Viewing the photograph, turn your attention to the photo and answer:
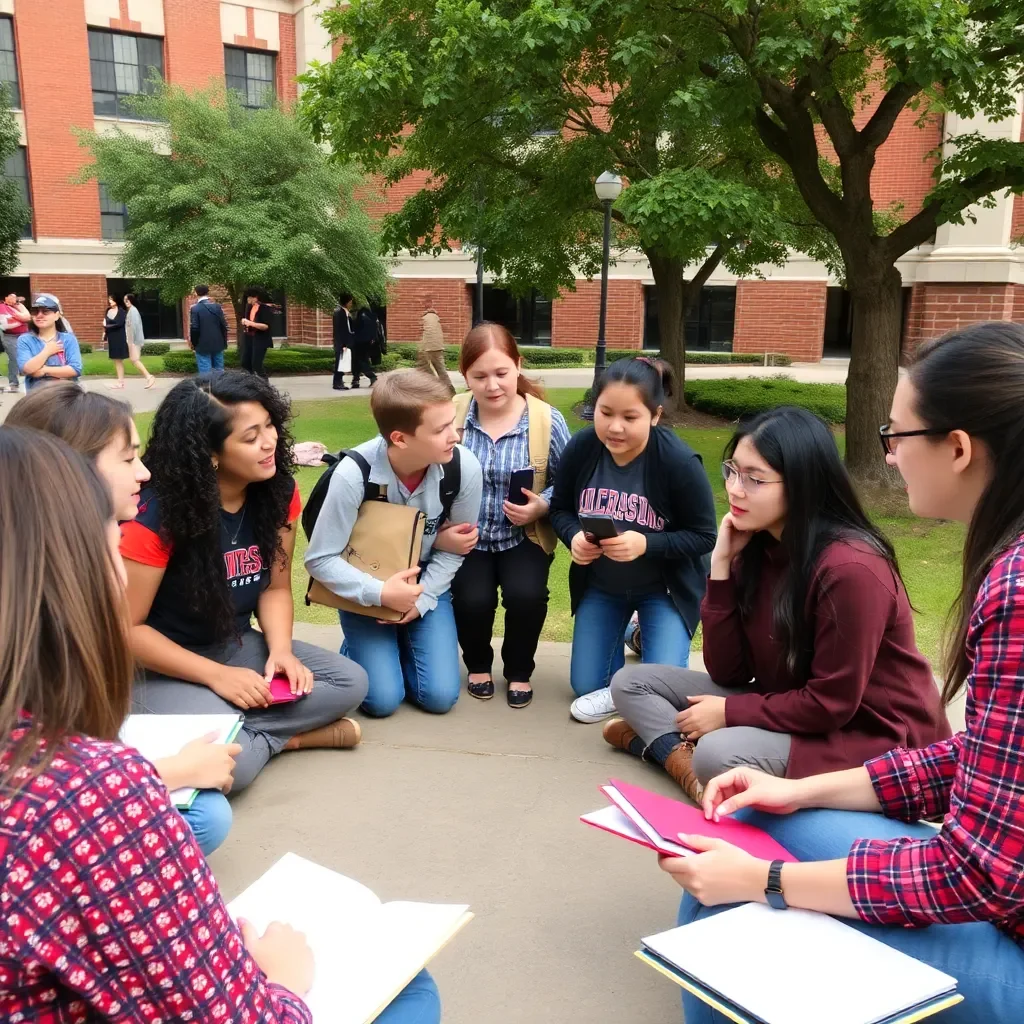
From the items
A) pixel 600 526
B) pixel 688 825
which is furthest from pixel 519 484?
pixel 688 825

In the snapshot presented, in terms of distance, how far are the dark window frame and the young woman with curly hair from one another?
1132 inches

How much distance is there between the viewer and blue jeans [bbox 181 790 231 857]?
2686 millimetres

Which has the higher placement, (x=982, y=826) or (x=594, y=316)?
(x=594, y=316)

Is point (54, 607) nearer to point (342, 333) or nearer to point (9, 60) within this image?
point (342, 333)

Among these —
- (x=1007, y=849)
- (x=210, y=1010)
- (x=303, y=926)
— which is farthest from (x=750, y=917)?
(x=210, y=1010)

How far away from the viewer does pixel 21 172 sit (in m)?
27.9

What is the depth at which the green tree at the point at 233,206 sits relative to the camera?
20.8 meters

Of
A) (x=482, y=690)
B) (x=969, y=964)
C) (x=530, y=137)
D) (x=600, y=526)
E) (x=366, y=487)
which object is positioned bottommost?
(x=482, y=690)

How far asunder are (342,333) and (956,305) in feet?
45.0

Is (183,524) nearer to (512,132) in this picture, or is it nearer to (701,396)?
(512,132)

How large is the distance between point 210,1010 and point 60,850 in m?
0.30

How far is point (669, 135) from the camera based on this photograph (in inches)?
545

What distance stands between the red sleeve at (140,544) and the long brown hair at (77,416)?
0.50 metres

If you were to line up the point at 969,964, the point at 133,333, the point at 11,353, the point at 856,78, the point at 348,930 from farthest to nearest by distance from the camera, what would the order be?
1. the point at 133,333
2. the point at 11,353
3. the point at 856,78
4. the point at 348,930
5. the point at 969,964
